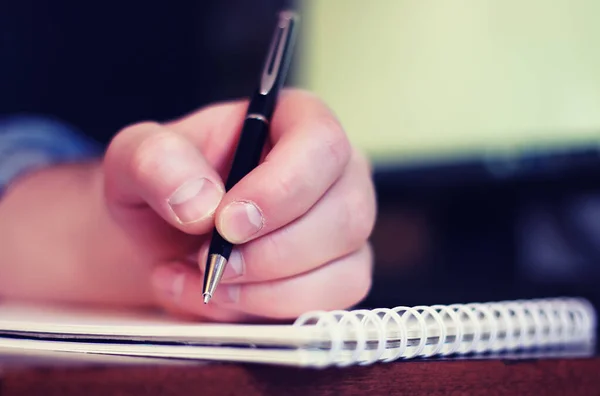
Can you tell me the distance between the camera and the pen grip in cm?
25

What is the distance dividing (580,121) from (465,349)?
335 millimetres

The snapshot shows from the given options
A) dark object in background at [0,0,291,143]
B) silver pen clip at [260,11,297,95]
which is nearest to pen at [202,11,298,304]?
silver pen clip at [260,11,297,95]

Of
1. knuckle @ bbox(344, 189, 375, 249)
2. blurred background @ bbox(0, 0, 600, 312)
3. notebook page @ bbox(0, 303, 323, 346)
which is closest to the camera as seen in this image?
notebook page @ bbox(0, 303, 323, 346)

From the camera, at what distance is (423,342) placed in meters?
0.20

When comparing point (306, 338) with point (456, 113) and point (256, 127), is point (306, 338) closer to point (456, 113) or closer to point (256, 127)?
point (256, 127)

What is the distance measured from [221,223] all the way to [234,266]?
0.11 ft

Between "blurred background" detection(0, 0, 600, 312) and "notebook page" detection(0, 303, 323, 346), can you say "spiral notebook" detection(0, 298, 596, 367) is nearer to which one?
"notebook page" detection(0, 303, 323, 346)

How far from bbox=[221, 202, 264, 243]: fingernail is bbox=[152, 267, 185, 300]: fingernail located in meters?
0.08

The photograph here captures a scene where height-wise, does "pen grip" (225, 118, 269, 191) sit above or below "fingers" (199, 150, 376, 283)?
above

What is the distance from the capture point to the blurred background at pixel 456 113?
0.49 meters

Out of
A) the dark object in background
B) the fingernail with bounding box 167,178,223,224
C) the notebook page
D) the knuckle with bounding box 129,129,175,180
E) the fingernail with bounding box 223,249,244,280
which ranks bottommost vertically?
the notebook page

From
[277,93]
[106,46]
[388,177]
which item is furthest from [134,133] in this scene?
[106,46]

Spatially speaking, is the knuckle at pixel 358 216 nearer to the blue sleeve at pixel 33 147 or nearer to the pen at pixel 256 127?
the pen at pixel 256 127

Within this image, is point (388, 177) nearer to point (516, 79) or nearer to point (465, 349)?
point (516, 79)
